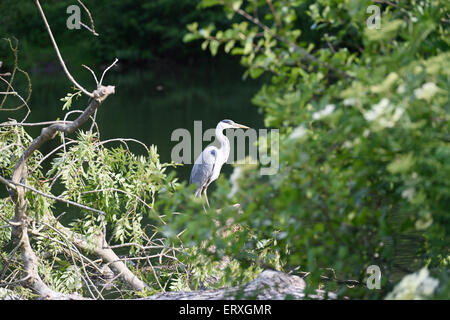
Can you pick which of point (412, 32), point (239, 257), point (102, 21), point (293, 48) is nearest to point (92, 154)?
point (239, 257)

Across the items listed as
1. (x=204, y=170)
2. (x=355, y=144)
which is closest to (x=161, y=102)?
(x=204, y=170)

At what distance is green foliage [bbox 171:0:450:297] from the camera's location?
2.48 metres

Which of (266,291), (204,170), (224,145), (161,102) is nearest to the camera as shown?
(266,291)

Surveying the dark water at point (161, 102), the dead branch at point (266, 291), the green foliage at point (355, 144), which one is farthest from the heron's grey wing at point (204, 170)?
the green foliage at point (355, 144)

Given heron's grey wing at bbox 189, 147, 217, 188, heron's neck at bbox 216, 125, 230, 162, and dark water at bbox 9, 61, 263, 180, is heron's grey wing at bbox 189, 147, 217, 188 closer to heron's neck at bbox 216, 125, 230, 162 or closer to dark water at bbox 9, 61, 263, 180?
heron's neck at bbox 216, 125, 230, 162

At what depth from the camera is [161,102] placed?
23016 millimetres

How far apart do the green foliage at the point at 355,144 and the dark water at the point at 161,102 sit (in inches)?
327

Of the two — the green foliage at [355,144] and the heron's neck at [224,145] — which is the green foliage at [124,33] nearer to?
the heron's neck at [224,145]

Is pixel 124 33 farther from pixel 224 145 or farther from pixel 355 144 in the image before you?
pixel 355 144

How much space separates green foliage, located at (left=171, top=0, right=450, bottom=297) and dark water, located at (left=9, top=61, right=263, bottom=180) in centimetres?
830

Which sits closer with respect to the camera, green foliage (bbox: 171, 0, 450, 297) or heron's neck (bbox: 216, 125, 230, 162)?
green foliage (bbox: 171, 0, 450, 297)

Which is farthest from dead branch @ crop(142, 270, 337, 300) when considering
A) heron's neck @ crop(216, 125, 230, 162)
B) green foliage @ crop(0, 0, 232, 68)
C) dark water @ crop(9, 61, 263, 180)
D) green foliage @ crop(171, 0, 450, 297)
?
green foliage @ crop(0, 0, 232, 68)

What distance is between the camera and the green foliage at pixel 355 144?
2477mm

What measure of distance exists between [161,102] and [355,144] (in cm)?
2067
